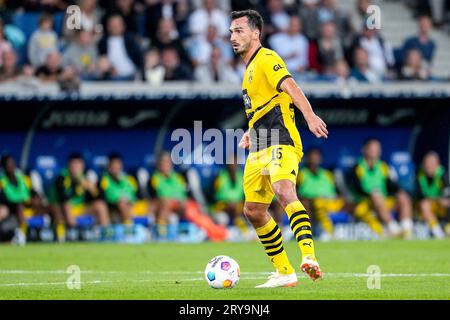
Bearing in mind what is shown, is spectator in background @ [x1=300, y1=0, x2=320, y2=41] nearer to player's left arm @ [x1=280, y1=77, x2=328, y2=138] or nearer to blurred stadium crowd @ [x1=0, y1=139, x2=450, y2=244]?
blurred stadium crowd @ [x1=0, y1=139, x2=450, y2=244]

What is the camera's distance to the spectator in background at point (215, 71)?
2112cm

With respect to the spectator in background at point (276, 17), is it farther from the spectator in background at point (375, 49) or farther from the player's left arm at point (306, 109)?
the player's left arm at point (306, 109)

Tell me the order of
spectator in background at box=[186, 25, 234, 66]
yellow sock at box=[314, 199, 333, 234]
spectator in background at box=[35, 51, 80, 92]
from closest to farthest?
spectator in background at box=[35, 51, 80, 92] < yellow sock at box=[314, 199, 333, 234] < spectator in background at box=[186, 25, 234, 66]

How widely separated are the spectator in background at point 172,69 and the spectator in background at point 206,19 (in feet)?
4.91

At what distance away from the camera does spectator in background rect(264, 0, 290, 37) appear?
2270 centimetres

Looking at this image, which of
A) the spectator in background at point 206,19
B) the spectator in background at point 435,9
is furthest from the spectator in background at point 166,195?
the spectator in background at point 435,9

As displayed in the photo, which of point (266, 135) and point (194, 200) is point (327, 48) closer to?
point (194, 200)

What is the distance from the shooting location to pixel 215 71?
2117cm

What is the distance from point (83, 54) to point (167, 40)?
Result: 1705 millimetres

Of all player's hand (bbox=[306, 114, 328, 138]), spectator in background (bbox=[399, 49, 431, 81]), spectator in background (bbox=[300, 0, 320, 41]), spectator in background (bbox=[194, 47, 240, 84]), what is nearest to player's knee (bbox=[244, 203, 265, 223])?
player's hand (bbox=[306, 114, 328, 138])

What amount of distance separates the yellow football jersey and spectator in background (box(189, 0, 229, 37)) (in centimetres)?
1149

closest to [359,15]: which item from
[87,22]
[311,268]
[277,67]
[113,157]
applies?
[87,22]

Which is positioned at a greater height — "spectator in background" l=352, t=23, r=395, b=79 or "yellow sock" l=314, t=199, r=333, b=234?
"spectator in background" l=352, t=23, r=395, b=79

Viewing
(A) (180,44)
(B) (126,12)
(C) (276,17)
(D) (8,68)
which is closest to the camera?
(D) (8,68)
